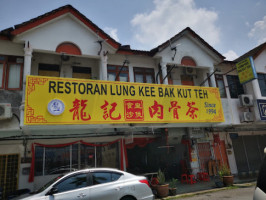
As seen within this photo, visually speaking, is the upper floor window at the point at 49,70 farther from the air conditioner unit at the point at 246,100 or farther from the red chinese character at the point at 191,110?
the air conditioner unit at the point at 246,100

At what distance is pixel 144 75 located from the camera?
44.0 feet

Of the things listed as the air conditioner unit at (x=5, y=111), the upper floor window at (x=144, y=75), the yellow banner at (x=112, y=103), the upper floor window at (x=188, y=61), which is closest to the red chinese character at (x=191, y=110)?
the yellow banner at (x=112, y=103)

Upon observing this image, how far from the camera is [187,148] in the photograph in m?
13.8

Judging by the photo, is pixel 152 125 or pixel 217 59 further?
pixel 217 59

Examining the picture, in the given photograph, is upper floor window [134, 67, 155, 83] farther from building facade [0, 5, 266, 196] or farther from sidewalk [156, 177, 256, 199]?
sidewalk [156, 177, 256, 199]

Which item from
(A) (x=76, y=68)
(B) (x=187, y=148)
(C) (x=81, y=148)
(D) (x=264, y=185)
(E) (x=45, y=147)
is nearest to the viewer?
(D) (x=264, y=185)

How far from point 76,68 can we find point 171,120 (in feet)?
20.7

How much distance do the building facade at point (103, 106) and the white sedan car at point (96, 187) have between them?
3.27 meters

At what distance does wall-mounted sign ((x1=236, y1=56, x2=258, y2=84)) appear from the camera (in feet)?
41.7

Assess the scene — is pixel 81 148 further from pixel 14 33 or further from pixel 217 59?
pixel 217 59

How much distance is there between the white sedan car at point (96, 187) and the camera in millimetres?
5551

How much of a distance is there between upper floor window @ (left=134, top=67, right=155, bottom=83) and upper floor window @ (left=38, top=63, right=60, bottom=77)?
15.5ft

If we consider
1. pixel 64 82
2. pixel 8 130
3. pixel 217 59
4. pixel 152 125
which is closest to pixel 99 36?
pixel 64 82

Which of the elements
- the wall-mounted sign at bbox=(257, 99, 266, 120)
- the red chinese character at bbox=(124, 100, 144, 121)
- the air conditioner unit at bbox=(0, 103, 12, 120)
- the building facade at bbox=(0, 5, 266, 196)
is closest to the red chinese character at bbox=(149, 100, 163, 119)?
the building facade at bbox=(0, 5, 266, 196)
